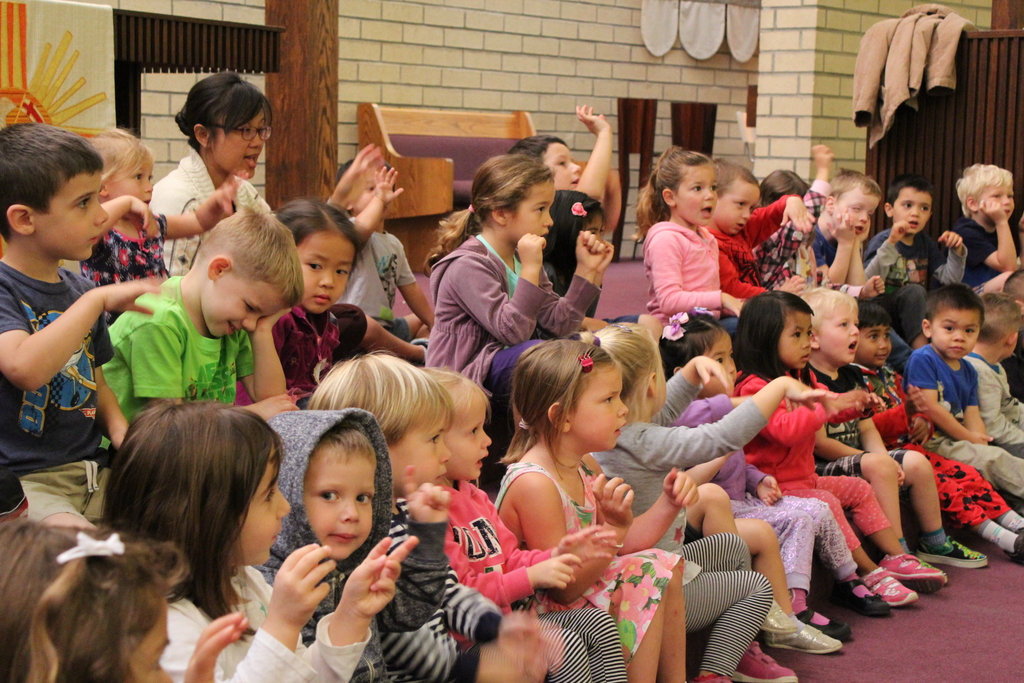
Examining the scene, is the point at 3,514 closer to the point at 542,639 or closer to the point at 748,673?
the point at 542,639

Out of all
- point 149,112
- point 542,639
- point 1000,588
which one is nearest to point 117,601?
point 542,639

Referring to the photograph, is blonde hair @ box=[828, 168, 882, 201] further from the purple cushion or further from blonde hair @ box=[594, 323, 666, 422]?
the purple cushion

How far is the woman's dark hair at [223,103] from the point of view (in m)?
3.20

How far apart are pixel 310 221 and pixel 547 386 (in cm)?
74

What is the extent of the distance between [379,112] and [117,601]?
252 inches

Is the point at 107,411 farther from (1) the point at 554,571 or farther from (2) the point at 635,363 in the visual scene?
(2) the point at 635,363

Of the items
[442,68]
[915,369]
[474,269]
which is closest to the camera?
[474,269]

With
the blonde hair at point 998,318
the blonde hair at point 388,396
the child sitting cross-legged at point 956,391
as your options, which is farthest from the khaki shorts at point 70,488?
the blonde hair at point 998,318

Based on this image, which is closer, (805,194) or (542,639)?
(542,639)

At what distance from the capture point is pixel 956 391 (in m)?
3.82

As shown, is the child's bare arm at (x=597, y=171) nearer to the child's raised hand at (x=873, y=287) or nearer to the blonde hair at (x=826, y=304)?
the blonde hair at (x=826, y=304)

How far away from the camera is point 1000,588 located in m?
3.24

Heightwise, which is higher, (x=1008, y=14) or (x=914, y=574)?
(x=1008, y=14)

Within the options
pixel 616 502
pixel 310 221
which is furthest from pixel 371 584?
pixel 310 221
